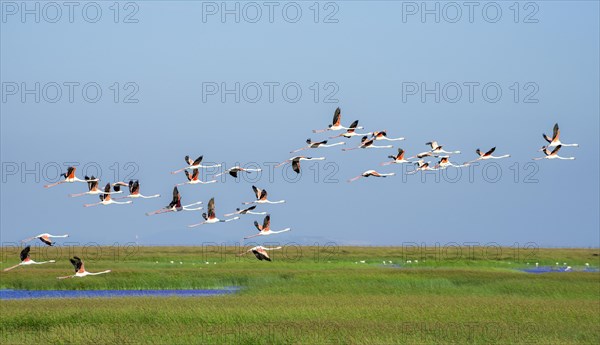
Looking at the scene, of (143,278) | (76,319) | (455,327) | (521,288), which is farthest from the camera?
(143,278)

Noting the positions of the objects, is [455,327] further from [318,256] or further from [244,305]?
[318,256]

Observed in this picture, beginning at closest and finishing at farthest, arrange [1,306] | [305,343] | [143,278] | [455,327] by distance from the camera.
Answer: [305,343] < [455,327] < [1,306] < [143,278]

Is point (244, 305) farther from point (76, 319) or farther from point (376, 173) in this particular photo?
point (376, 173)

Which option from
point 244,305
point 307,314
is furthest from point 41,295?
point 307,314

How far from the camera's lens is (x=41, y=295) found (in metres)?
46.8

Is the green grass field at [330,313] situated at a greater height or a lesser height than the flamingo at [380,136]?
lesser

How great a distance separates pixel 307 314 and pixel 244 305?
3.35 m

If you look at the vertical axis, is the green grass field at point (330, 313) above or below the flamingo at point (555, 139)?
below

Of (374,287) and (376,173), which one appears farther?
(374,287)

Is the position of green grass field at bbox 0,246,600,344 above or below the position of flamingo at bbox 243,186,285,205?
below

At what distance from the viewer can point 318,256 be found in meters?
85.8

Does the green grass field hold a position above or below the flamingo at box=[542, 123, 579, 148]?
below

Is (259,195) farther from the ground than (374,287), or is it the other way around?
(259,195)

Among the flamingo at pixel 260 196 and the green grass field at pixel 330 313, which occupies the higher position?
the flamingo at pixel 260 196
